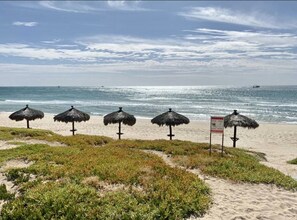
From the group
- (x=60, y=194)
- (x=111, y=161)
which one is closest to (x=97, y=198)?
(x=60, y=194)

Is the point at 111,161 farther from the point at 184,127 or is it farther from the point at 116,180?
the point at 184,127

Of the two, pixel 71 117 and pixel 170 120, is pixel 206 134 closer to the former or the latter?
pixel 170 120

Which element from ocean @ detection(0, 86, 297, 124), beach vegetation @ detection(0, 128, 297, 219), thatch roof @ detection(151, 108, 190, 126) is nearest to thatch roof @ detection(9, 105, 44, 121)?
thatch roof @ detection(151, 108, 190, 126)

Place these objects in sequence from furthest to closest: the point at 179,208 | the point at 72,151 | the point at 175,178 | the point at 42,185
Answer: the point at 72,151
the point at 175,178
the point at 42,185
the point at 179,208

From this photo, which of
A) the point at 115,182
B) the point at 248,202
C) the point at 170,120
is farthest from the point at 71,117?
the point at 248,202

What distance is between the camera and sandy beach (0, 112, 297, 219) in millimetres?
10516

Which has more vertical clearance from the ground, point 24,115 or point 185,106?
point 24,115

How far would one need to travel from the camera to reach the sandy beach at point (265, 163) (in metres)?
10.5

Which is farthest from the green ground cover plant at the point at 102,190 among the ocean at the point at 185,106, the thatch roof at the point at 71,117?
the ocean at the point at 185,106

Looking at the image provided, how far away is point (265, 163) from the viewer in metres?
20.3

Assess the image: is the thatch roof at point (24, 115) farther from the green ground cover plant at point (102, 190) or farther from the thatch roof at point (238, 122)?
the thatch roof at point (238, 122)

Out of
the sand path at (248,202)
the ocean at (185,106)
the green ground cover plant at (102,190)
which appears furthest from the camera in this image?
the ocean at (185,106)

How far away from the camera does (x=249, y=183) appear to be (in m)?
13.6

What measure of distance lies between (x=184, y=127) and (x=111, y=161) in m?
29.2
